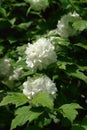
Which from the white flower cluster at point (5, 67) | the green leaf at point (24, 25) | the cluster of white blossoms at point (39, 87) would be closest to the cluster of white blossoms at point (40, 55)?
the cluster of white blossoms at point (39, 87)

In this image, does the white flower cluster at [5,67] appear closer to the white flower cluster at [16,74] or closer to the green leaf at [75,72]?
the white flower cluster at [16,74]

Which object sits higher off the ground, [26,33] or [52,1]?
[52,1]

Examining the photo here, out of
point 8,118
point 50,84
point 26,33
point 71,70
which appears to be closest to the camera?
point 50,84

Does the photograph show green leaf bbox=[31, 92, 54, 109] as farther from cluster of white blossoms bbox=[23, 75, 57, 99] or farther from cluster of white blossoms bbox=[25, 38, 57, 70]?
cluster of white blossoms bbox=[25, 38, 57, 70]

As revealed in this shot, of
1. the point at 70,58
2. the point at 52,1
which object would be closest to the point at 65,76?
the point at 70,58

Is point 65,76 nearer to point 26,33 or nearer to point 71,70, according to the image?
Result: point 71,70

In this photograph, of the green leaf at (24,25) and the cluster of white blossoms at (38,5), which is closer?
the cluster of white blossoms at (38,5)

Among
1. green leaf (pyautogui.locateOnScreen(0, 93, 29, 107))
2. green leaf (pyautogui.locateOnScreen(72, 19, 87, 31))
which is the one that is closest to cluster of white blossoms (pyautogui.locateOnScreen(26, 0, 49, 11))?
green leaf (pyautogui.locateOnScreen(72, 19, 87, 31))
